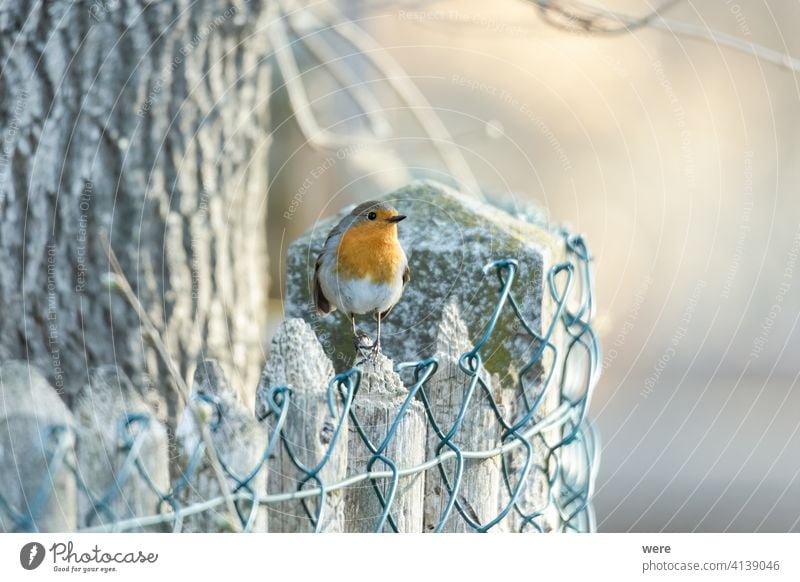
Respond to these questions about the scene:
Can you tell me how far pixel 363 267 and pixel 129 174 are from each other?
50 centimetres

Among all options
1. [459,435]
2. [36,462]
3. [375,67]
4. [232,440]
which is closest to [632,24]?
[375,67]

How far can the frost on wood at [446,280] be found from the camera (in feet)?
2.51

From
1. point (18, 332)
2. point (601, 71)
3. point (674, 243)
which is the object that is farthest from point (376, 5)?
point (18, 332)

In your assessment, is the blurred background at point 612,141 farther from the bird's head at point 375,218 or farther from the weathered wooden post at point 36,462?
the weathered wooden post at point 36,462

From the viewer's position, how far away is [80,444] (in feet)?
2.24

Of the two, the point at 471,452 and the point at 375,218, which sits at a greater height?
the point at 375,218

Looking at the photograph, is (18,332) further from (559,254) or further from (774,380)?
(774,380)

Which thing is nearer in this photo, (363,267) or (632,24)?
(363,267)

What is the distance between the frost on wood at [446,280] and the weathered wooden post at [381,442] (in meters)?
0.08

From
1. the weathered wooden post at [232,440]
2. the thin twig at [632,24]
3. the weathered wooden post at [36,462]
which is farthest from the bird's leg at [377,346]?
the thin twig at [632,24]

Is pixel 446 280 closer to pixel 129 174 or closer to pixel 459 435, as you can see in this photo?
pixel 459 435

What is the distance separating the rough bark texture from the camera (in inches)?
42.9

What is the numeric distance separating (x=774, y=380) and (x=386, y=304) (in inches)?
37.1

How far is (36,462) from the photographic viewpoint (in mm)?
672
